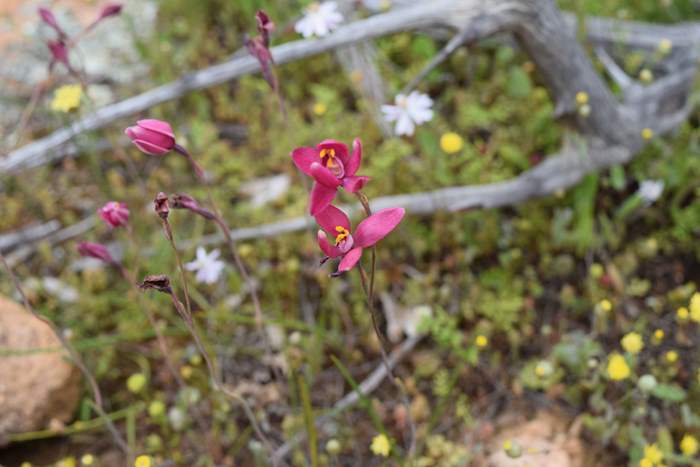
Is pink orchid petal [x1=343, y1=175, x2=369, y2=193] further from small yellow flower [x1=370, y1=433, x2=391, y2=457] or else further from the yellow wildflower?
the yellow wildflower

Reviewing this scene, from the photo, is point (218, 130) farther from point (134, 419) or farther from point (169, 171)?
point (134, 419)

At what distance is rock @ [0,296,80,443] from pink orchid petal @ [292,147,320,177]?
1.39m

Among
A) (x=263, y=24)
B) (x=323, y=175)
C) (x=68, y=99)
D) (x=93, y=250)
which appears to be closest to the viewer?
(x=323, y=175)

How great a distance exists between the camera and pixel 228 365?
2605 mm

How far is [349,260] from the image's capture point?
129 centimetres

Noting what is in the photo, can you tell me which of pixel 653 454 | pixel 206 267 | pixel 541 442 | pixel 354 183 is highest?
pixel 354 183

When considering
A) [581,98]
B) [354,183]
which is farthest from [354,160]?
[581,98]

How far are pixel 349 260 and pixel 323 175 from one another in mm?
170

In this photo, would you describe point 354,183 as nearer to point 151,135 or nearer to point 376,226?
point 376,226

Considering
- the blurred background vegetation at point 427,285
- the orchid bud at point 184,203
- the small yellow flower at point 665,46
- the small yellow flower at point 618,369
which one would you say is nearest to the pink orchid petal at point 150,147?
the orchid bud at point 184,203

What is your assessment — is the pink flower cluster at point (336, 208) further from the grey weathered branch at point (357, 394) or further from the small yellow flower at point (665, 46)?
the small yellow flower at point (665, 46)

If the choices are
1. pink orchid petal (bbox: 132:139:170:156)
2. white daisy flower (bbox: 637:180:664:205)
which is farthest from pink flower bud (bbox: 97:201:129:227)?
white daisy flower (bbox: 637:180:664:205)

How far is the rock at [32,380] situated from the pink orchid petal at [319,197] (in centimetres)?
142

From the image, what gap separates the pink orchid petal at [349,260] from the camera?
1.27 meters
